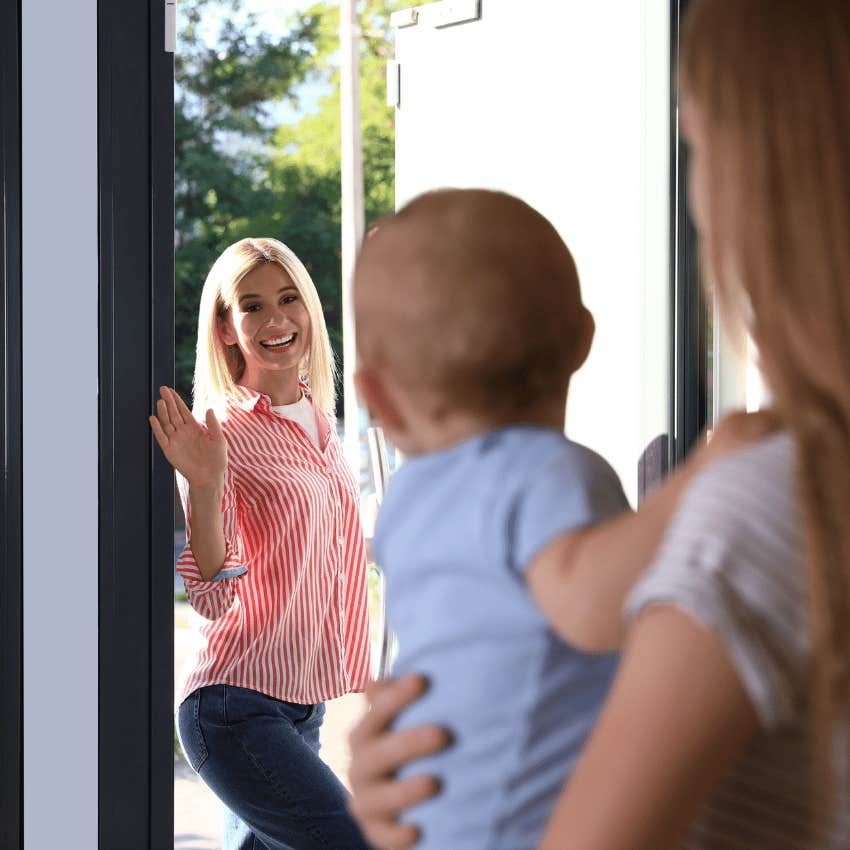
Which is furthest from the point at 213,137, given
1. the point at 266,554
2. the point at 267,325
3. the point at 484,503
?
the point at 484,503

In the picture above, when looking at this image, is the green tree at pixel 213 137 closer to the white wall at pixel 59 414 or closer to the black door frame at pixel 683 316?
the white wall at pixel 59 414

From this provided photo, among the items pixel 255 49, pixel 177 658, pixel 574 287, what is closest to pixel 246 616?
pixel 177 658

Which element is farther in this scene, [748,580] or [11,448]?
[11,448]

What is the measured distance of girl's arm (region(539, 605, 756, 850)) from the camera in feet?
1.51

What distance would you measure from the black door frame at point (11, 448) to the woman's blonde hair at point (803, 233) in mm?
1185

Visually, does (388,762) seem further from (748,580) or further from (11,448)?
(11,448)

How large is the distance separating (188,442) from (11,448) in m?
0.25

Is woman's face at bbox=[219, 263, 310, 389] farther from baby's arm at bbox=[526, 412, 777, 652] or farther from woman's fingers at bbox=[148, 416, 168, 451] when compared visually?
baby's arm at bbox=[526, 412, 777, 652]

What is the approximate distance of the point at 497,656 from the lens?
71cm

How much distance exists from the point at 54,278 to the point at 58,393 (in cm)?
16

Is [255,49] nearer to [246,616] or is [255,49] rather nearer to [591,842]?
[246,616]

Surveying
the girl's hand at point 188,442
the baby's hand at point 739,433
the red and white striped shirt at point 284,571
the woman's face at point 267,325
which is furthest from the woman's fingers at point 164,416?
the baby's hand at point 739,433

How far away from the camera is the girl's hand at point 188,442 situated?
1.57m

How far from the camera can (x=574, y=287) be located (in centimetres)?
85
